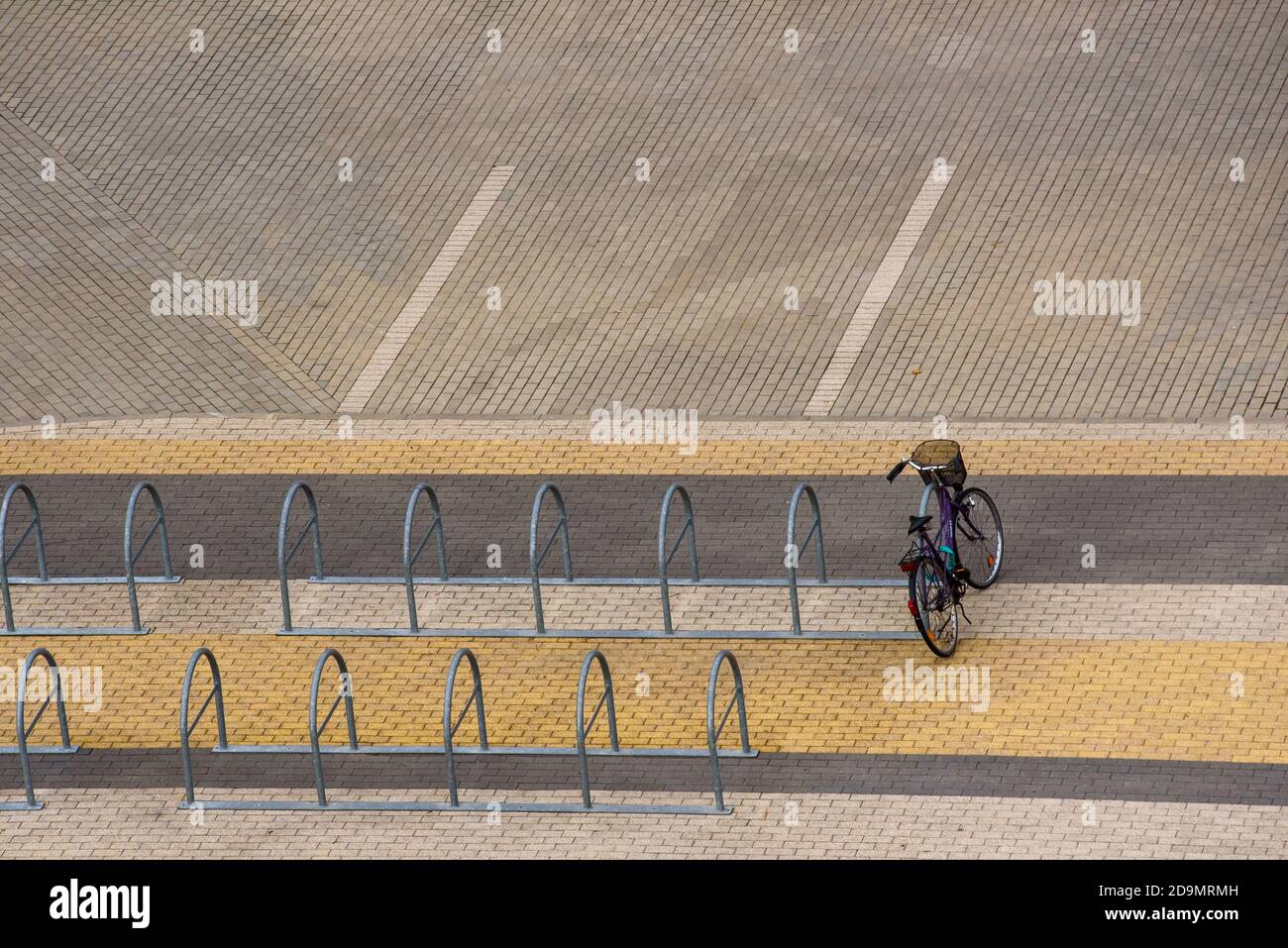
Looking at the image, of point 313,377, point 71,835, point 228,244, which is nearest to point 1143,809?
point 71,835

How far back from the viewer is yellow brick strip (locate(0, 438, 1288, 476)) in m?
17.3

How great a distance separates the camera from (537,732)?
46.9ft

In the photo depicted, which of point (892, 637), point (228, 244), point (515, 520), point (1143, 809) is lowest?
point (1143, 809)

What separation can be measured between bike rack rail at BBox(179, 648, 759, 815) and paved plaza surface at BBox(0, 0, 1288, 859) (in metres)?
0.10

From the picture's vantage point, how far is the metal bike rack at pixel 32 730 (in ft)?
43.7

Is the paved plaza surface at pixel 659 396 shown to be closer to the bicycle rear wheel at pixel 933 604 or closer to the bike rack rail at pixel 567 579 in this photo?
the bike rack rail at pixel 567 579

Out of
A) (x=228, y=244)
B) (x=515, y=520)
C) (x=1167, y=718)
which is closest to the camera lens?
(x=1167, y=718)

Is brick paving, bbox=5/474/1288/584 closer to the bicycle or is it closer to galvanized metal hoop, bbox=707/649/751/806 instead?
the bicycle

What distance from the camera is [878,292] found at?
64.3 feet

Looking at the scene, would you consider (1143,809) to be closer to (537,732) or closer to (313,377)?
(537,732)

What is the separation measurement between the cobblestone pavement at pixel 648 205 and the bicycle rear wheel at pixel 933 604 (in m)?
3.78

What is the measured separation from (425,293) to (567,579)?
4972 millimetres

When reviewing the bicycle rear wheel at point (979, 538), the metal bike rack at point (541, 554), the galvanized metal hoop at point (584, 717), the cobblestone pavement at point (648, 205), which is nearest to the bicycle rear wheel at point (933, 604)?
the bicycle rear wheel at point (979, 538)

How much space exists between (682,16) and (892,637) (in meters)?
10.1
